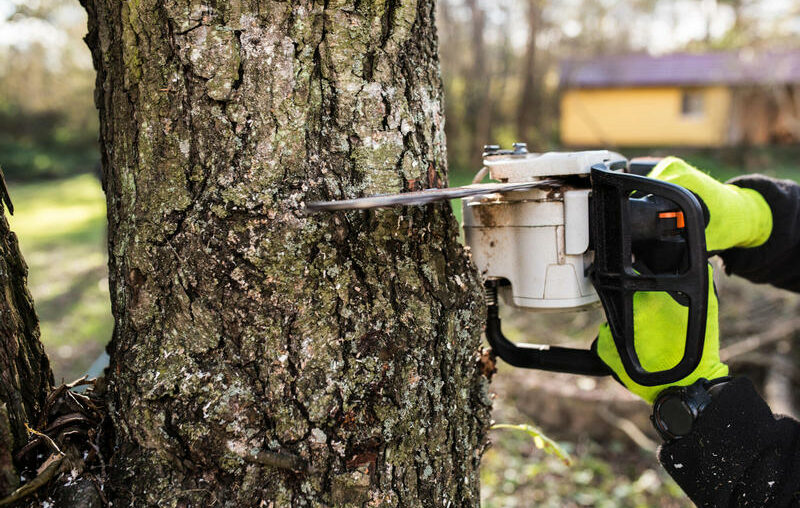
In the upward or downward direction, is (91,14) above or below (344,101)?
above

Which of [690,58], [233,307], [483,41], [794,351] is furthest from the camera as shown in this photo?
[690,58]

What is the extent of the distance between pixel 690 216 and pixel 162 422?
1041 mm

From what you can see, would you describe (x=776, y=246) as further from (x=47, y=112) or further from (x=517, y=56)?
(x=47, y=112)

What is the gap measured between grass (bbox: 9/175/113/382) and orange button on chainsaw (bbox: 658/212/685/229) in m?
2.14

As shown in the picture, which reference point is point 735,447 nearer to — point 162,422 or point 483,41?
point 162,422

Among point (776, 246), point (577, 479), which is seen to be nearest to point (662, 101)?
point (577, 479)

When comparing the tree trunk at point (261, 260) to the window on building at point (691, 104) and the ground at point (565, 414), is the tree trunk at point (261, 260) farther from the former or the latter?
the window on building at point (691, 104)

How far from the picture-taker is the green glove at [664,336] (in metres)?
1.23

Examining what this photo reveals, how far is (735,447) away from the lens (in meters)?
1.20

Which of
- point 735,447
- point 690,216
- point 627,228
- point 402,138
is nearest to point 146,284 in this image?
point 402,138

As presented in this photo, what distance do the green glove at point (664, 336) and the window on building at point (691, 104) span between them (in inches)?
837

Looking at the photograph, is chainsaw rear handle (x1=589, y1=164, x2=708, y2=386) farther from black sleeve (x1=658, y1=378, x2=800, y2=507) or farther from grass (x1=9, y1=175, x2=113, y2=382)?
grass (x1=9, y1=175, x2=113, y2=382)

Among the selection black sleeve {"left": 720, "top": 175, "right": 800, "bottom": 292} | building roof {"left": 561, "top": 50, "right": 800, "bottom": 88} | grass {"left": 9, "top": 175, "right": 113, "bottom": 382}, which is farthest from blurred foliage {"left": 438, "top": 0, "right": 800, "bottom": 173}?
black sleeve {"left": 720, "top": 175, "right": 800, "bottom": 292}

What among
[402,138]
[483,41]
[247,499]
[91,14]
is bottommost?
[247,499]
